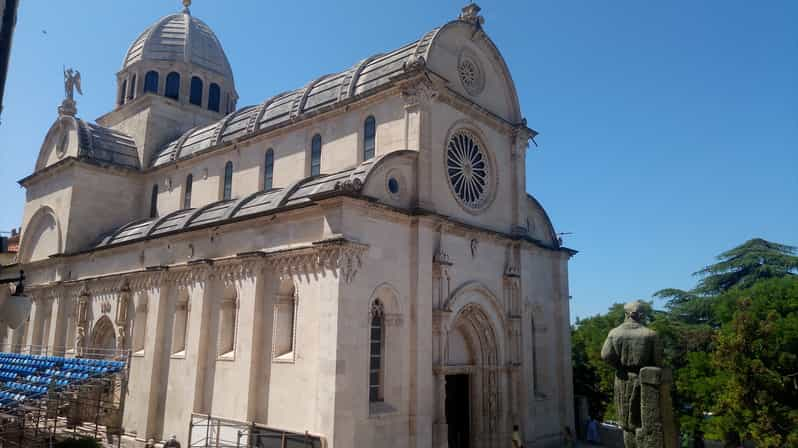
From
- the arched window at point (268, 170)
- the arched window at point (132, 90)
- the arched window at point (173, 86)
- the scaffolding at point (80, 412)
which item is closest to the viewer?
the scaffolding at point (80, 412)

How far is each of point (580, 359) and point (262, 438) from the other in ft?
80.3

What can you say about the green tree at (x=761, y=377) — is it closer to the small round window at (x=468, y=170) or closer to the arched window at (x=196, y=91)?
the small round window at (x=468, y=170)

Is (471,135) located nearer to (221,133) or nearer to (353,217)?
(353,217)

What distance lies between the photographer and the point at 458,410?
22.0 metres

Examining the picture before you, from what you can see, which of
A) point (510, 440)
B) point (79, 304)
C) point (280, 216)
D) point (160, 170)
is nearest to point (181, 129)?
point (160, 170)

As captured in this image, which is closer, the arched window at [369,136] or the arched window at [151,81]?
the arched window at [369,136]

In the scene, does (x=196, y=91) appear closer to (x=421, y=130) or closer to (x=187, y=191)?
(x=187, y=191)

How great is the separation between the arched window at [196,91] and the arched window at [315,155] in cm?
1621

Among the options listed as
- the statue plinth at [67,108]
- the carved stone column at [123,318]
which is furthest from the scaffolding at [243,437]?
the statue plinth at [67,108]

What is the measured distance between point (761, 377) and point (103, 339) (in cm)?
2706

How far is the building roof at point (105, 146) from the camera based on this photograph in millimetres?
31711

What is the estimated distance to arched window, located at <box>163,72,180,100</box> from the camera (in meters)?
36.1

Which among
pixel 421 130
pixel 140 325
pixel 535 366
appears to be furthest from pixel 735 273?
pixel 140 325

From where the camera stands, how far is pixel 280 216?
63.2 ft
